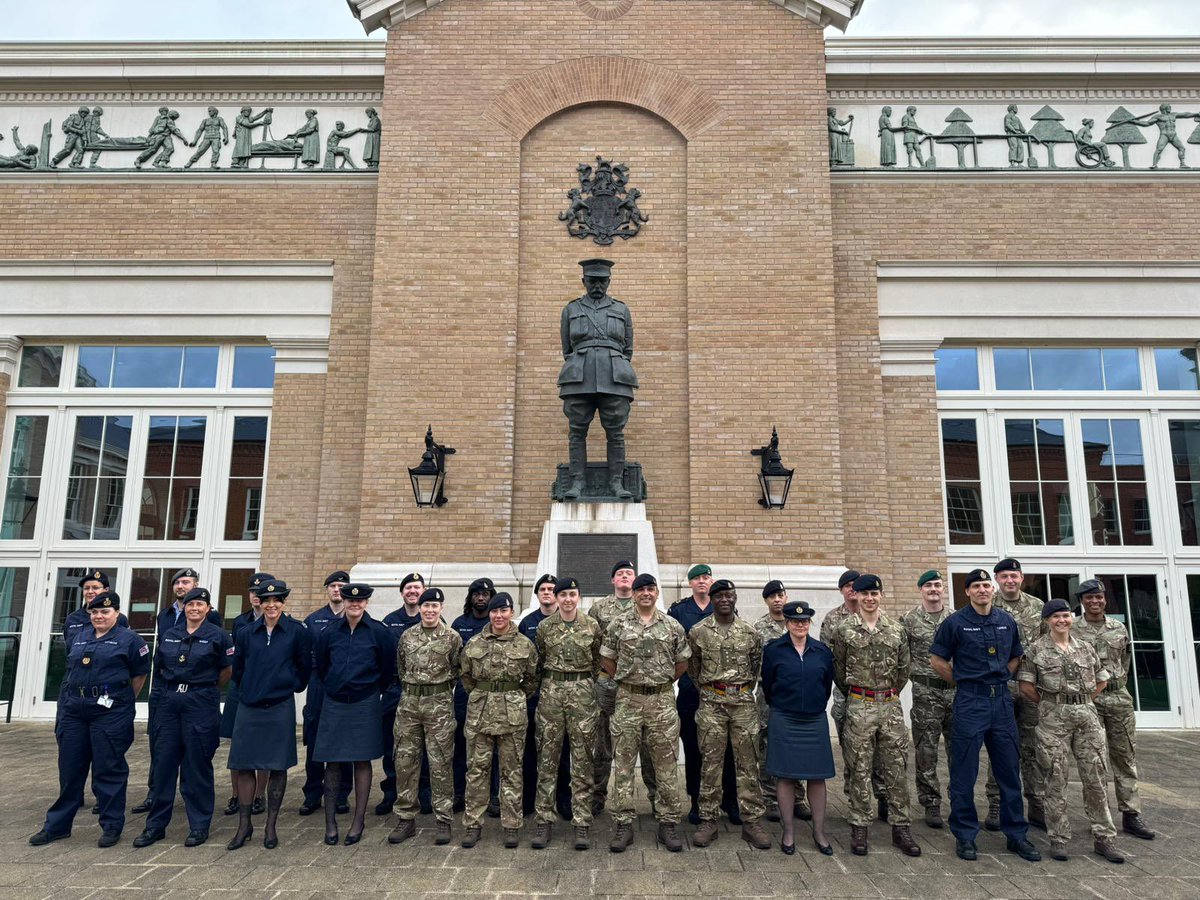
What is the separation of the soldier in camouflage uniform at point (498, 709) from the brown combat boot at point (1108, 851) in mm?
3641

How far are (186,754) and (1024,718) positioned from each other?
5.82 meters

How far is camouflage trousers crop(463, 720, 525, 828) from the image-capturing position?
509 cm

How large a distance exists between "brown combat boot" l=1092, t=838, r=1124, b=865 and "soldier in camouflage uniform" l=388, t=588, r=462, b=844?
13.5 ft

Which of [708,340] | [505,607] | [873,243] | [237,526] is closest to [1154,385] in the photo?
[873,243]

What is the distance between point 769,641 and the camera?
546cm

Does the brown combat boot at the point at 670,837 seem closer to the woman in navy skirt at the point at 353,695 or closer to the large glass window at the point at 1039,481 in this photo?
the woman in navy skirt at the point at 353,695

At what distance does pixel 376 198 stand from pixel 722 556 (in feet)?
20.9

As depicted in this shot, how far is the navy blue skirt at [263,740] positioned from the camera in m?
5.13

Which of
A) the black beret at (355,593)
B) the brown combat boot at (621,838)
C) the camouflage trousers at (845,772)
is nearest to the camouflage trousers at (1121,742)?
the camouflage trousers at (845,772)

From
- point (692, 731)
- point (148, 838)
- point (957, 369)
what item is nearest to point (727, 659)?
point (692, 731)

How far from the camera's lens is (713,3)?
33.2 feet

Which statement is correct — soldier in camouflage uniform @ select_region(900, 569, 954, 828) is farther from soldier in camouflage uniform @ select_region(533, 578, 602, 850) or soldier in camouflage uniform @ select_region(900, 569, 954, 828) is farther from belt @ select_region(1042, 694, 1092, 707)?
soldier in camouflage uniform @ select_region(533, 578, 602, 850)

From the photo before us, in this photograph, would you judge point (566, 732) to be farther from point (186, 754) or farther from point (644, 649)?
point (186, 754)

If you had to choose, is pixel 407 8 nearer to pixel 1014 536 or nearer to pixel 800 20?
pixel 800 20
